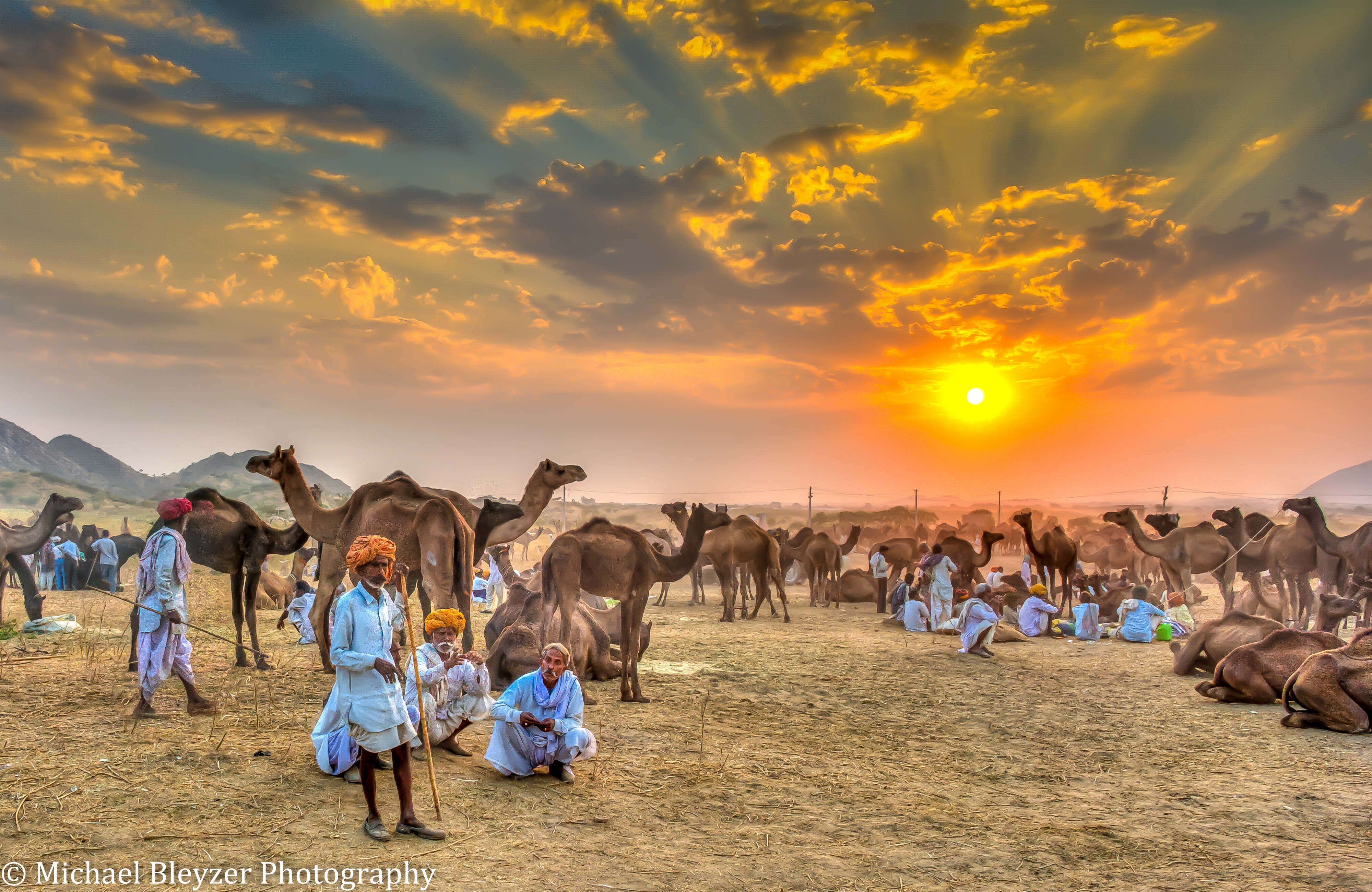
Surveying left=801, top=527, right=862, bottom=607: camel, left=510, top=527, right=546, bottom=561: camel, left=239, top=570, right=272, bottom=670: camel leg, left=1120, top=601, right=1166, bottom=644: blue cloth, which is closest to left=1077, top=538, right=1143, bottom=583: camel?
left=801, top=527, right=862, bottom=607: camel

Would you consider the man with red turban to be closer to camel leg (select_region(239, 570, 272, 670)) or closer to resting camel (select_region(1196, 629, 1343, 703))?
camel leg (select_region(239, 570, 272, 670))

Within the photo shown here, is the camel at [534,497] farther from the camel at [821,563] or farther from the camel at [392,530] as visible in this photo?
the camel at [821,563]

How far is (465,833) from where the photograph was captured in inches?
255

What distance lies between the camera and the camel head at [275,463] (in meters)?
13.0

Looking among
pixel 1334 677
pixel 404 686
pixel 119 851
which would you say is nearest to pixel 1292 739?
pixel 1334 677

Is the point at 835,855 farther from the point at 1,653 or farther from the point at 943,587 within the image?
the point at 943,587

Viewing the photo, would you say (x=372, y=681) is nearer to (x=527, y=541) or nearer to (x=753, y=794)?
(x=753, y=794)

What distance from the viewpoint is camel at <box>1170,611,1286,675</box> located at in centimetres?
1430

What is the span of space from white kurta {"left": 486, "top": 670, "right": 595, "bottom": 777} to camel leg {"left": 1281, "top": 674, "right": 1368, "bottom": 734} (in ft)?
30.1

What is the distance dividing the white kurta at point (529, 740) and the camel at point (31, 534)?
10901mm

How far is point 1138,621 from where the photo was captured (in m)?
19.1

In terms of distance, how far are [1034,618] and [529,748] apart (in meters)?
15.9

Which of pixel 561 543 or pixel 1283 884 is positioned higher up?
pixel 561 543

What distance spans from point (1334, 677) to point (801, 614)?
603 inches
